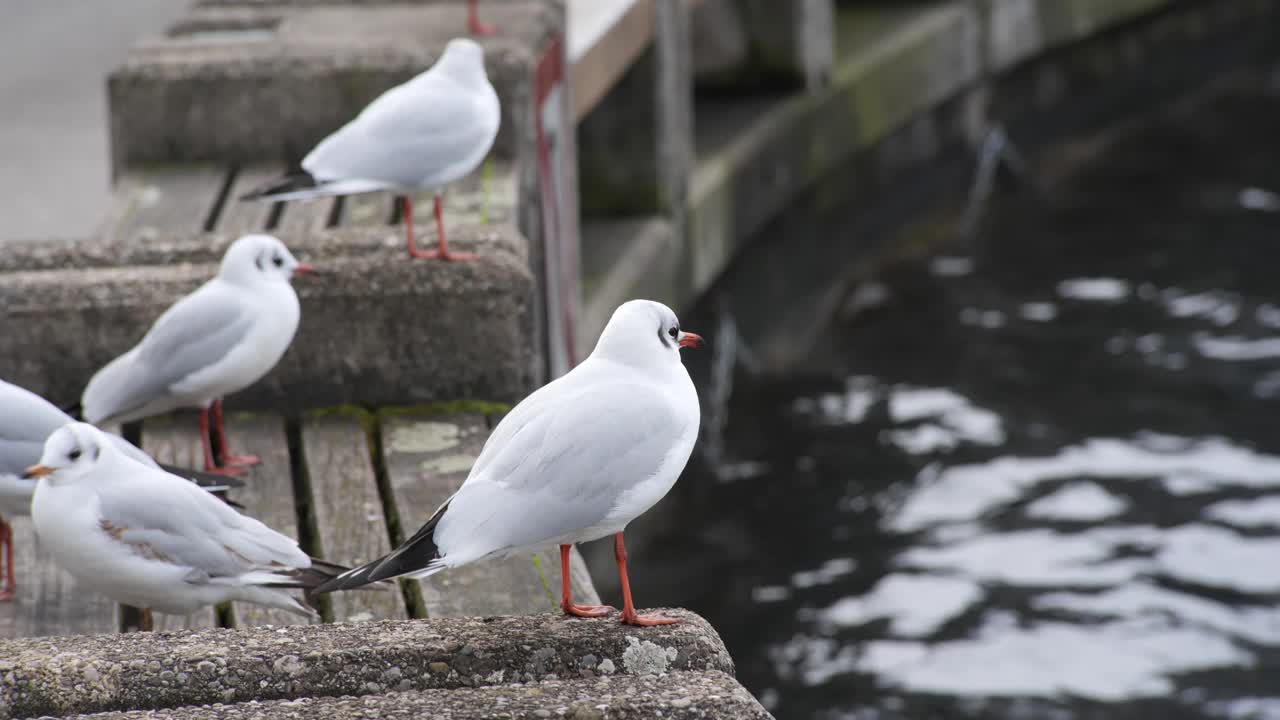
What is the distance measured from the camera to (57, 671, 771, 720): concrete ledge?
2297 millimetres

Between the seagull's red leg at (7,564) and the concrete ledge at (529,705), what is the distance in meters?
1.20

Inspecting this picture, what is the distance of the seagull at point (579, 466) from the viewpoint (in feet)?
8.68

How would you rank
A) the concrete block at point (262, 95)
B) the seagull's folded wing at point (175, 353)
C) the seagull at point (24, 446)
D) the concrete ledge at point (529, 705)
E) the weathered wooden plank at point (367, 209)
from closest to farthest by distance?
the concrete ledge at point (529, 705)
the seagull at point (24, 446)
the seagull's folded wing at point (175, 353)
the weathered wooden plank at point (367, 209)
the concrete block at point (262, 95)

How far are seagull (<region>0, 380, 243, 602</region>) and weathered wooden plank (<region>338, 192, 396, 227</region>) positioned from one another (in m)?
1.84

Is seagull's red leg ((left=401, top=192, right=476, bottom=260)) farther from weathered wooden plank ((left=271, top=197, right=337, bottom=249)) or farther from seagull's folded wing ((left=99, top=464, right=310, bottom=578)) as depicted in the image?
seagull's folded wing ((left=99, top=464, right=310, bottom=578))

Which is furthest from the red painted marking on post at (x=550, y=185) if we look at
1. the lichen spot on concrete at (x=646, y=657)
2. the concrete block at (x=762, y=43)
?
the concrete block at (x=762, y=43)

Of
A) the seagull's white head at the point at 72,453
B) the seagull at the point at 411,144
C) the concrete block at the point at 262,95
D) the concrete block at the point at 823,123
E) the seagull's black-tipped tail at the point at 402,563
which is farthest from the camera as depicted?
the concrete block at the point at 823,123

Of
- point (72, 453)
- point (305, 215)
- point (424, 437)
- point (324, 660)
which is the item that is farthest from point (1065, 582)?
point (324, 660)

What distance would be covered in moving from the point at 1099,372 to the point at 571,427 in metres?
7.18

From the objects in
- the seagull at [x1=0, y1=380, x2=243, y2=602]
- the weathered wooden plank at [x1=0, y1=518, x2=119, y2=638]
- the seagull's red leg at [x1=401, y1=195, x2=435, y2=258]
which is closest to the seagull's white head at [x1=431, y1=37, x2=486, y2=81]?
the seagull's red leg at [x1=401, y1=195, x2=435, y2=258]

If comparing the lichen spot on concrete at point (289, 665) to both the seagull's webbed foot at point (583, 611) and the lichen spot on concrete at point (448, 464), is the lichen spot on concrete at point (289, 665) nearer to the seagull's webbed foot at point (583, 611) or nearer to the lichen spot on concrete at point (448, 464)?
the seagull's webbed foot at point (583, 611)

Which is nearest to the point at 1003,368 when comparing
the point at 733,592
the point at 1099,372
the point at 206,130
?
the point at 1099,372

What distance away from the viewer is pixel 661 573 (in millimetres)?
7801

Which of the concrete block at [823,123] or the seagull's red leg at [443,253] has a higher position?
the seagull's red leg at [443,253]
